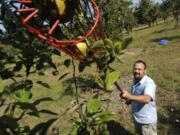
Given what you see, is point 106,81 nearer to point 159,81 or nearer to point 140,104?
point 140,104

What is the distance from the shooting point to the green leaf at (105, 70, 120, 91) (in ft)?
4.19

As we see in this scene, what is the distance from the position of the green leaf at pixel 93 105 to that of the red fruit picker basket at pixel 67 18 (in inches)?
16.1

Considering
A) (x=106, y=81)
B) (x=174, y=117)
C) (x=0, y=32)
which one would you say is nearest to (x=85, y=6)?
(x=106, y=81)

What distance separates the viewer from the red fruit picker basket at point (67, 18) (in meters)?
1.02

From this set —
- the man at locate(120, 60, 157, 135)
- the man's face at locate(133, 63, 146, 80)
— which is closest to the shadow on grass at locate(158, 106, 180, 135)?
the man at locate(120, 60, 157, 135)

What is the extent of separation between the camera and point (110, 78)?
129 centimetres

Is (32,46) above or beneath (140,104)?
above

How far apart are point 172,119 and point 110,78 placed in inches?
287

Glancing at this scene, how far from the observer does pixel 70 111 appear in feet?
4.57

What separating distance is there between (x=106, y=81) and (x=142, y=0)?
6862cm

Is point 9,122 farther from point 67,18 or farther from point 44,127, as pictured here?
point 67,18

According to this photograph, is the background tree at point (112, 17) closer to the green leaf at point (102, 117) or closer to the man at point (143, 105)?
the green leaf at point (102, 117)

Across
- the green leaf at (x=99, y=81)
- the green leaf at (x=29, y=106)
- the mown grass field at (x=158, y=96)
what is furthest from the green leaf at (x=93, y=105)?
the mown grass field at (x=158, y=96)

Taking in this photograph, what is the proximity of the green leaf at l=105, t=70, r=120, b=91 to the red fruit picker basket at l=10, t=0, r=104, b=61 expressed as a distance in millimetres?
168
